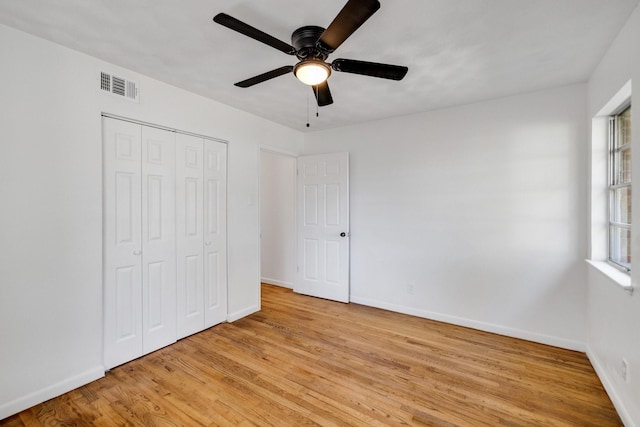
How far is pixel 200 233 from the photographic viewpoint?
10.0 ft

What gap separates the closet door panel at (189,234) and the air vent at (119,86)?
50cm

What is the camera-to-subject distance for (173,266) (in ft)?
9.27

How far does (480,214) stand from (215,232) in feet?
9.59

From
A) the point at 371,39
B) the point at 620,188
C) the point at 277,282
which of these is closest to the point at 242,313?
the point at 277,282

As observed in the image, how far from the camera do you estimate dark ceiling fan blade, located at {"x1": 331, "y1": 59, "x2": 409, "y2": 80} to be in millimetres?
1736

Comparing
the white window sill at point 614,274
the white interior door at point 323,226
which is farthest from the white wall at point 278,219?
the white window sill at point 614,274

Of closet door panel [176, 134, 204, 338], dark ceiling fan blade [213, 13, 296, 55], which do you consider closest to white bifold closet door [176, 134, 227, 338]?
closet door panel [176, 134, 204, 338]

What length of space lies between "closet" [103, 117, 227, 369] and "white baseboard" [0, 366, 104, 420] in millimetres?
133

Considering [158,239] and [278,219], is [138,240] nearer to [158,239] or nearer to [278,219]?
[158,239]

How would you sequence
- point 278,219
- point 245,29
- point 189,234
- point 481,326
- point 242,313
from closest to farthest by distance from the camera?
point 245,29, point 189,234, point 481,326, point 242,313, point 278,219

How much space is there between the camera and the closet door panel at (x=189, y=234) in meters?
2.87

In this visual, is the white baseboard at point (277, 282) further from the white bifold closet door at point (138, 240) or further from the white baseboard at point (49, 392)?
the white baseboard at point (49, 392)

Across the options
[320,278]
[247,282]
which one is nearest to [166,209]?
[247,282]

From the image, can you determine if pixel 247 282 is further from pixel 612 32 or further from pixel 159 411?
pixel 612 32
